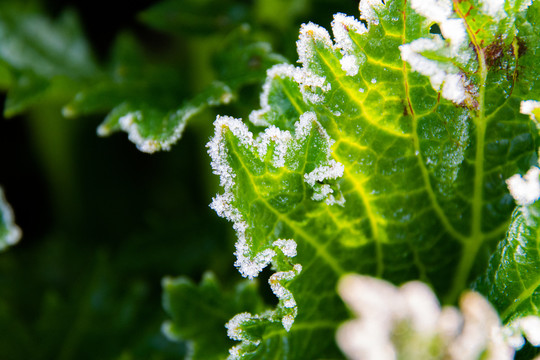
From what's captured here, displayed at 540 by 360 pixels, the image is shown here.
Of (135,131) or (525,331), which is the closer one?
(525,331)

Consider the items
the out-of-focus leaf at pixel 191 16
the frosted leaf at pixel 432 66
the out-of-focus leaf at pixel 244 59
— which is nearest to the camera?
the frosted leaf at pixel 432 66

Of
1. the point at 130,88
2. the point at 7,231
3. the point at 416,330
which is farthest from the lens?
the point at 130,88

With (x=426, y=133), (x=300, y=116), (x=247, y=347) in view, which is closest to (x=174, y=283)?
(x=247, y=347)

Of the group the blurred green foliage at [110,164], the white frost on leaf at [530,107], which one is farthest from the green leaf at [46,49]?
the white frost on leaf at [530,107]

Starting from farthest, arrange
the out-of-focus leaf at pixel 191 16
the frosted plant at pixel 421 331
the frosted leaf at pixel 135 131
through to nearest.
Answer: the out-of-focus leaf at pixel 191 16, the frosted leaf at pixel 135 131, the frosted plant at pixel 421 331

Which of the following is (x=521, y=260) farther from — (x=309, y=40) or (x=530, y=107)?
(x=309, y=40)

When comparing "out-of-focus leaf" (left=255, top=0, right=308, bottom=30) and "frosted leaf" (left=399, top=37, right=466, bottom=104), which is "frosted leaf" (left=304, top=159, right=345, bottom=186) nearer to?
"frosted leaf" (left=399, top=37, right=466, bottom=104)

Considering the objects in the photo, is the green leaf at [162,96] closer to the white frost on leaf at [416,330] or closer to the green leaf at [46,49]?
the green leaf at [46,49]

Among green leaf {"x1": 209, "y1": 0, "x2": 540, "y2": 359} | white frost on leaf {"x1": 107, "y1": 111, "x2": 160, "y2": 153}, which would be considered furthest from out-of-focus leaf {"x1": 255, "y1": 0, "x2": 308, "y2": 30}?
green leaf {"x1": 209, "y1": 0, "x2": 540, "y2": 359}

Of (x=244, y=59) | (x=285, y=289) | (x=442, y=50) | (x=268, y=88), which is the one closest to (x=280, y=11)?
(x=244, y=59)
